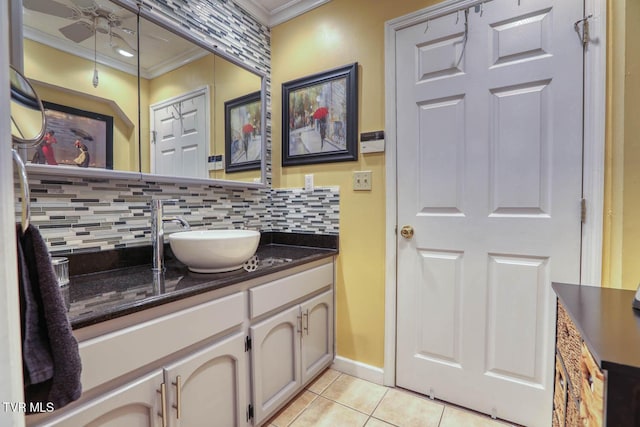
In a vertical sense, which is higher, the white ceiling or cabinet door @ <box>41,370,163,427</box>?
the white ceiling

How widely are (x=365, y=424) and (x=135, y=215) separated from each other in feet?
4.62

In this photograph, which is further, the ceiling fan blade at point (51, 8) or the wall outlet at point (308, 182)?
the wall outlet at point (308, 182)

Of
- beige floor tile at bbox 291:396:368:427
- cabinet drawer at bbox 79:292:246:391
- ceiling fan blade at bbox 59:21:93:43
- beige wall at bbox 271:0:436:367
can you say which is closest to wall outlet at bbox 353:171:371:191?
beige wall at bbox 271:0:436:367

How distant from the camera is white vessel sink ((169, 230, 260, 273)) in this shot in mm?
1104

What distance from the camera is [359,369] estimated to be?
1716mm

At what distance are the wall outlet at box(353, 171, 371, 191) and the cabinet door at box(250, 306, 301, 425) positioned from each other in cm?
74

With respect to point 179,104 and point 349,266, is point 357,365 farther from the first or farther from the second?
point 179,104

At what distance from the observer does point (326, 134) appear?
1.78 metres

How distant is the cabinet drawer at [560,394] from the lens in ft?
2.72

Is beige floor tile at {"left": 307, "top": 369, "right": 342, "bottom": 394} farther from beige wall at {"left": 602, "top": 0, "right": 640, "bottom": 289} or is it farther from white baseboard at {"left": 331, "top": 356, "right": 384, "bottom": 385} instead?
beige wall at {"left": 602, "top": 0, "right": 640, "bottom": 289}

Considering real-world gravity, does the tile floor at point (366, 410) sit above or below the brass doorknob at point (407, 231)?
below

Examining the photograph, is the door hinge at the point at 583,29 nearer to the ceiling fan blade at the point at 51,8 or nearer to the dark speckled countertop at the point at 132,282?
the dark speckled countertop at the point at 132,282

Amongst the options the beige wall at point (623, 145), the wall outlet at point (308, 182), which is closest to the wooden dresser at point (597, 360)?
the beige wall at point (623, 145)

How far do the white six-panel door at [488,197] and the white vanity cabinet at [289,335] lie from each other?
428 millimetres
